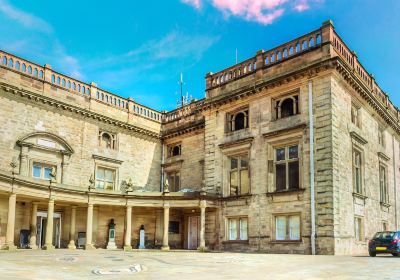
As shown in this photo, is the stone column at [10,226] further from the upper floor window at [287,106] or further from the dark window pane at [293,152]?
the upper floor window at [287,106]

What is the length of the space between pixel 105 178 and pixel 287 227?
1227 centimetres

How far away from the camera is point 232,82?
2695cm

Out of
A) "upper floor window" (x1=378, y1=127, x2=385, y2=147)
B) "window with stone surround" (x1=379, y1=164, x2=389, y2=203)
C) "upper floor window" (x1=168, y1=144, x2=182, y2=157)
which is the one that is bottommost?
"window with stone surround" (x1=379, y1=164, x2=389, y2=203)

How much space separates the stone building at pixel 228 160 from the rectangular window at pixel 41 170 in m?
0.09

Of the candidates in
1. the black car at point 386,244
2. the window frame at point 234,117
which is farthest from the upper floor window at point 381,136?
the black car at point 386,244

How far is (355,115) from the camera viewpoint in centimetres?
2467

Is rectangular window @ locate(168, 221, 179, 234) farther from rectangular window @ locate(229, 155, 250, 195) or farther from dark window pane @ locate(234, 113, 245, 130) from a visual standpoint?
dark window pane @ locate(234, 113, 245, 130)

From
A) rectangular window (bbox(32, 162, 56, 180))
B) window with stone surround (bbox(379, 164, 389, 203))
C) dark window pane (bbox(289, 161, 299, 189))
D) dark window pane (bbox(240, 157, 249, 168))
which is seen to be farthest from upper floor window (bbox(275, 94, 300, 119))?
rectangular window (bbox(32, 162, 56, 180))

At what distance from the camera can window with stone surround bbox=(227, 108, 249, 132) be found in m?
25.9

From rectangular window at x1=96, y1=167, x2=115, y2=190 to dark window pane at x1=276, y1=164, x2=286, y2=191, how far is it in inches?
439

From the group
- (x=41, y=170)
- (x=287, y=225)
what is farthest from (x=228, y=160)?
(x=41, y=170)

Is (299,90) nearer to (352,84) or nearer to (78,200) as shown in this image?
(352,84)

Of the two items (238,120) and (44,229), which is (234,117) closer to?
(238,120)

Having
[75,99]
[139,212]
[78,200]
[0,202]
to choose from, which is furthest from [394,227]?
[0,202]
